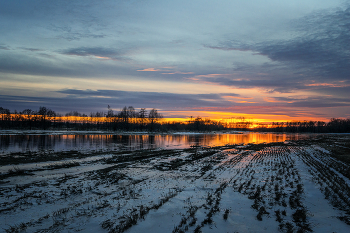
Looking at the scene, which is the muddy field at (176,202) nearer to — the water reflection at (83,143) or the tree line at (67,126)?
the water reflection at (83,143)

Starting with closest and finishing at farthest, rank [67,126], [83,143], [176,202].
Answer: [176,202] → [83,143] → [67,126]

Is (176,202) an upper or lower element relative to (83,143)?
upper

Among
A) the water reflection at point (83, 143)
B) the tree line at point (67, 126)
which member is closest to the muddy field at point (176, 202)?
the water reflection at point (83, 143)

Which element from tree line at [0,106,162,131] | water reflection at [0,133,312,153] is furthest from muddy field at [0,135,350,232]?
tree line at [0,106,162,131]

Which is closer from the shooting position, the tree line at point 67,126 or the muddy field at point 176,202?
the muddy field at point 176,202

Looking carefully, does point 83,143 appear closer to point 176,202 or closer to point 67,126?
point 176,202

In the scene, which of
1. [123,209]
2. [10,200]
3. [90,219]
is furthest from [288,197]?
[10,200]

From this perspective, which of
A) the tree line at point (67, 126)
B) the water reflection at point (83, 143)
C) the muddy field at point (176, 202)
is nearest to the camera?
the muddy field at point (176, 202)

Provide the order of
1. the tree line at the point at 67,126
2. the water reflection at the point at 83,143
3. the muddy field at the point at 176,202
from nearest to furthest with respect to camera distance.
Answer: the muddy field at the point at 176,202, the water reflection at the point at 83,143, the tree line at the point at 67,126

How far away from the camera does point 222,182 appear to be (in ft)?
37.5

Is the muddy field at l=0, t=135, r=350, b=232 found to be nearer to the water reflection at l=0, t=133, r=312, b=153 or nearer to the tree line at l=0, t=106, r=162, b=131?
the water reflection at l=0, t=133, r=312, b=153

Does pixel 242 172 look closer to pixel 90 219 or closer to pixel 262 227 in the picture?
pixel 262 227

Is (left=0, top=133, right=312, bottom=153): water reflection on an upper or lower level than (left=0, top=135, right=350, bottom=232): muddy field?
lower

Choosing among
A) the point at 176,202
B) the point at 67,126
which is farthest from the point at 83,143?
the point at 67,126
